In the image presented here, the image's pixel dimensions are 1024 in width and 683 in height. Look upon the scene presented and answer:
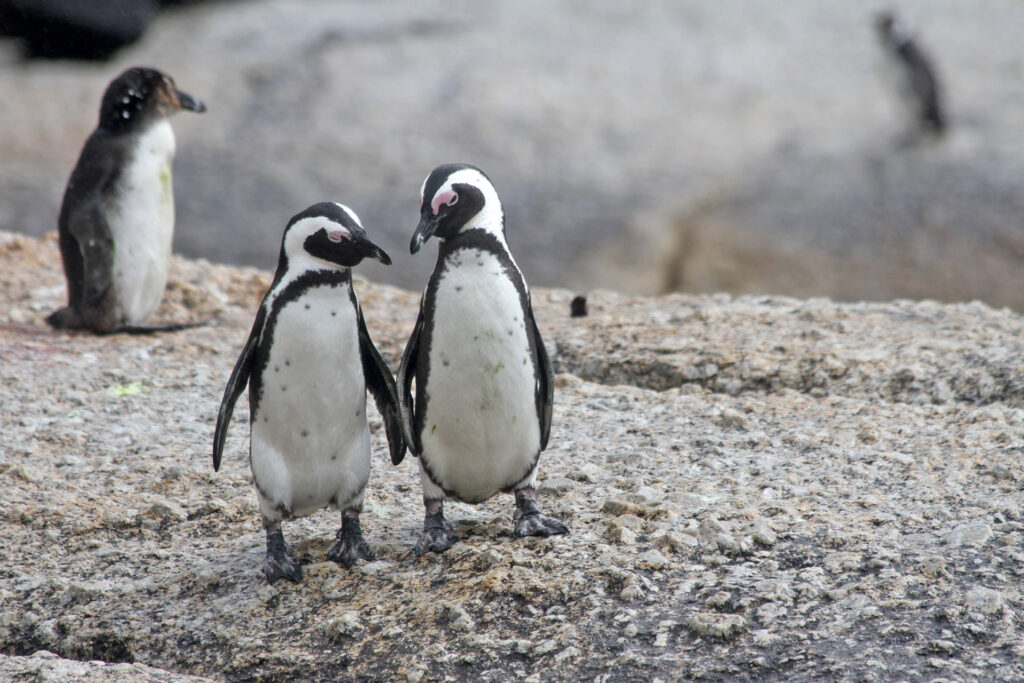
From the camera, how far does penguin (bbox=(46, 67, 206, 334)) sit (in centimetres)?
451

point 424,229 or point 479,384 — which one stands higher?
A: point 424,229

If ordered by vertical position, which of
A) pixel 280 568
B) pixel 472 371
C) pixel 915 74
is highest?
pixel 915 74

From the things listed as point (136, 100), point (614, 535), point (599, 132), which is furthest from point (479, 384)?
point (599, 132)

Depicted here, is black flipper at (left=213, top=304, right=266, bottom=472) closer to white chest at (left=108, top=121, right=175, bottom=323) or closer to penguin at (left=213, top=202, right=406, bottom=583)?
penguin at (left=213, top=202, right=406, bottom=583)

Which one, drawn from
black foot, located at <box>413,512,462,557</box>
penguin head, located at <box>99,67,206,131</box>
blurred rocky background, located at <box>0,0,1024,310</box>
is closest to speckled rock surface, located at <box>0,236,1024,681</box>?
black foot, located at <box>413,512,462,557</box>

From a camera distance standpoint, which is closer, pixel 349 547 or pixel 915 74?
pixel 349 547

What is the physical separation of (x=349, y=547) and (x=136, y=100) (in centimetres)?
292

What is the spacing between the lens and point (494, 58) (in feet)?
28.1

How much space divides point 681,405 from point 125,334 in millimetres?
2384

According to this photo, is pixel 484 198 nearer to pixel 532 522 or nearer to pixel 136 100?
pixel 532 522

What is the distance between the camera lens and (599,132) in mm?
8227

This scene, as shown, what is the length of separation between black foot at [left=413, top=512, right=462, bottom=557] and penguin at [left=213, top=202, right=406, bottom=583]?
120 millimetres

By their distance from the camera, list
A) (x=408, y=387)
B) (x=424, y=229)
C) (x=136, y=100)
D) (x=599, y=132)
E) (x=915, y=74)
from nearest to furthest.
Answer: (x=424, y=229) < (x=408, y=387) < (x=136, y=100) < (x=599, y=132) < (x=915, y=74)

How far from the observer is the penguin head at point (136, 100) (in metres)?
4.60
